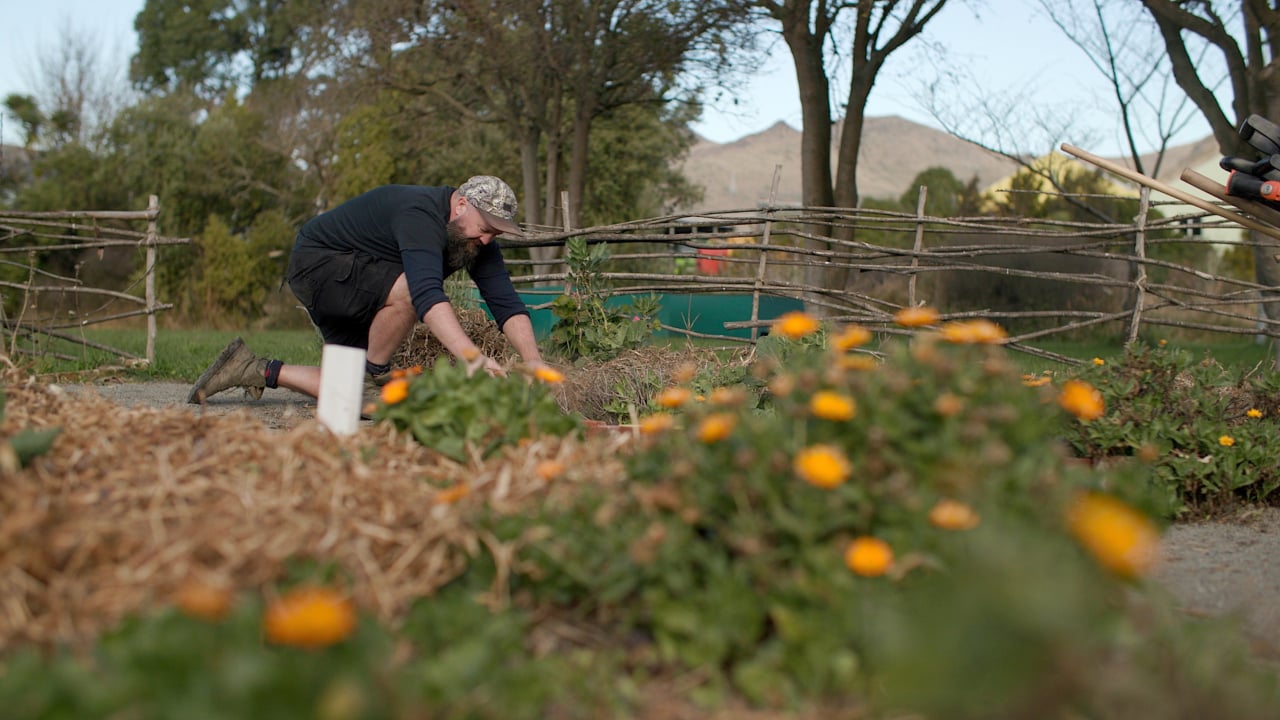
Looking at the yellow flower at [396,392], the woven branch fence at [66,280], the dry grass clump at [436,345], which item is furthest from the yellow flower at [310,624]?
the dry grass clump at [436,345]

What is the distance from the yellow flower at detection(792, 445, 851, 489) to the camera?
1.41 metres

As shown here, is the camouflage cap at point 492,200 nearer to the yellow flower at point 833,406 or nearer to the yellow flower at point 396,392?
the yellow flower at point 396,392

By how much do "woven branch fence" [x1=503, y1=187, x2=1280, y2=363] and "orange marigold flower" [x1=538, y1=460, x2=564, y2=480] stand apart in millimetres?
3449

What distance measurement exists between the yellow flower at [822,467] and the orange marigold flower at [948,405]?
6.7 inches

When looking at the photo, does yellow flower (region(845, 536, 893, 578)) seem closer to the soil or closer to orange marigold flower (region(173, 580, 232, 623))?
the soil

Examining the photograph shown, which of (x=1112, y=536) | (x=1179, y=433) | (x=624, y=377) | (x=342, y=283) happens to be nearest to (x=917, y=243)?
(x=624, y=377)

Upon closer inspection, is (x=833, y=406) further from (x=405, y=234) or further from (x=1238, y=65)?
(x=1238, y=65)

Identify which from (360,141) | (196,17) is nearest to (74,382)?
(360,141)

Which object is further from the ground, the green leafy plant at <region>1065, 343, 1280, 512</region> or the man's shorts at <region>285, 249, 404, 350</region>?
the man's shorts at <region>285, 249, 404, 350</region>

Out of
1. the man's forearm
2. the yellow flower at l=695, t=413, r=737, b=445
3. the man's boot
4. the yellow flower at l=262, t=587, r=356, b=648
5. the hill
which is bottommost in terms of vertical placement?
the man's boot

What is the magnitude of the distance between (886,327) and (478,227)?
3.35m

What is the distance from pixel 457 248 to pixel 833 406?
271 cm

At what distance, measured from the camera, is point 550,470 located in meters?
1.82

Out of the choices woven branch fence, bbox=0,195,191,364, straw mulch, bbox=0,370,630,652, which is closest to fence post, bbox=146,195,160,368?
woven branch fence, bbox=0,195,191,364
